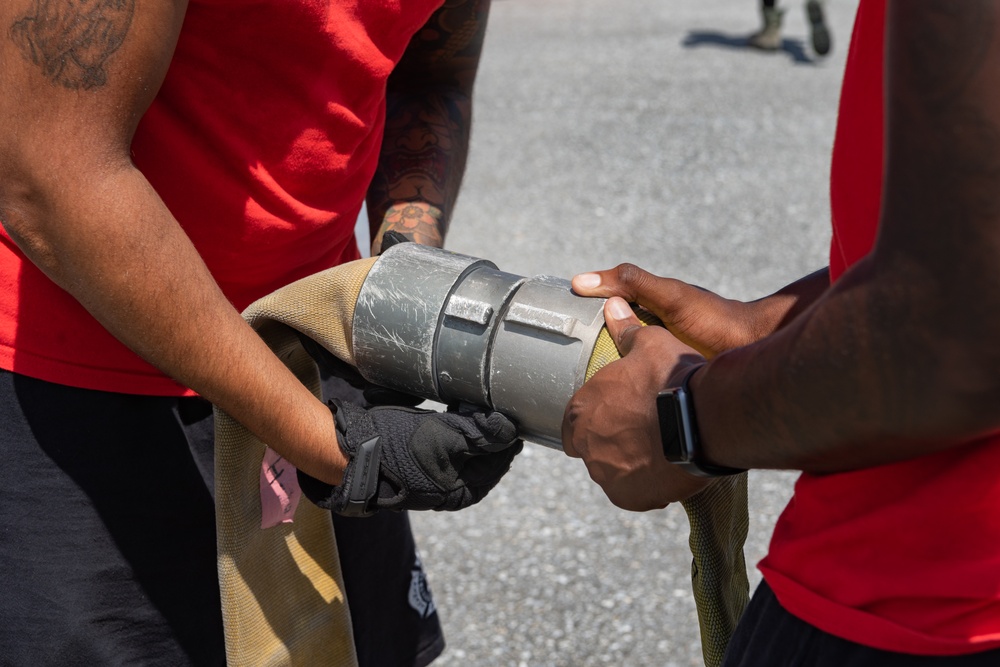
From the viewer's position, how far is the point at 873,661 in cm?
101

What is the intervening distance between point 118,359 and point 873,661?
0.98m

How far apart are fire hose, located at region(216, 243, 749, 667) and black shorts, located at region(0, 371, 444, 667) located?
0.36ft

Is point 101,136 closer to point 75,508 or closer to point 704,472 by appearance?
point 75,508

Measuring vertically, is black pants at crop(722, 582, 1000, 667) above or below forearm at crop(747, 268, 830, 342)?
below

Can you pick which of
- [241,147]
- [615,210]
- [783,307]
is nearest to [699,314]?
[783,307]

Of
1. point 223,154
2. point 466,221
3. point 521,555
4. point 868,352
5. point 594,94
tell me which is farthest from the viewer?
point 594,94

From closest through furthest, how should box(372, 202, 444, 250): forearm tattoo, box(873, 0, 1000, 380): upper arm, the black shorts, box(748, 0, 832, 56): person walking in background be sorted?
box(873, 0, 1000, 380): upper arm → the black shorts → box(372, 202, 444, 250): forearm tattoo → box(748, 0, 832, 56): person walking in background

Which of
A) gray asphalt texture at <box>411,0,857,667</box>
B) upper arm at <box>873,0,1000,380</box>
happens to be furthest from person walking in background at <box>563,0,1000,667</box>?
gray asphalt texture at <box>411,0,857,667</box>

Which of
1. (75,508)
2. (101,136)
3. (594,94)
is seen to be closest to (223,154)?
(101,136)

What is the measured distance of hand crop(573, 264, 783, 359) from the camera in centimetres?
142

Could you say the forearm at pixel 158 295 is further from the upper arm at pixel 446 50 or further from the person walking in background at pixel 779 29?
the person walking in background at pixel 779 29

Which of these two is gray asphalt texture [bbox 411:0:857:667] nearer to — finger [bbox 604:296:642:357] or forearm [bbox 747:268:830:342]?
forearm [bbox 747:268:830:342]

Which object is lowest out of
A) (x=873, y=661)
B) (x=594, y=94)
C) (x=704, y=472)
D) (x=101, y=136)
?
(x=594, y=94)

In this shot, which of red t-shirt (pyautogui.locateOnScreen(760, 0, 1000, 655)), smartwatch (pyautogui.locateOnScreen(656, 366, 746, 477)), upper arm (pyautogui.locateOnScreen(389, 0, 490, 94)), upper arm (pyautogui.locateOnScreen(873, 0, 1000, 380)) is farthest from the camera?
upper arm (pyautogui.locateOnScreen(389, 0, 490, 94))
